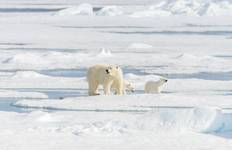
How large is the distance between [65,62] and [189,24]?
14.0 meters

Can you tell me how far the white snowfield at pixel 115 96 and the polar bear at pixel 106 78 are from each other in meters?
0.25

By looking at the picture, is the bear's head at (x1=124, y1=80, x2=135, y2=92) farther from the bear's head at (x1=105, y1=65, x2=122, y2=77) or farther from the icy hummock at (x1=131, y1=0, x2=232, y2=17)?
the icy hummock at (x1=131, y1=0, x2=232, y2=17)

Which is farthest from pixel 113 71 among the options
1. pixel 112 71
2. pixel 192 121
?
pixel 192 121

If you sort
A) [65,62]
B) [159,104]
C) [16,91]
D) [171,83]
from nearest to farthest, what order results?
1. [159,104]
2. [16,91]
3. [171,83]
4. [65,62]

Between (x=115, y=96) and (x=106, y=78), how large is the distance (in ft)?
1.29

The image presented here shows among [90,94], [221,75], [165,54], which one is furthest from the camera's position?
[165,54]

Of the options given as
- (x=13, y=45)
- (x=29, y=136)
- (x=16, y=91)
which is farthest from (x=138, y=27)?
(x=29, y=136)

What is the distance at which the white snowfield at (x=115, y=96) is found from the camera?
20.9 ft

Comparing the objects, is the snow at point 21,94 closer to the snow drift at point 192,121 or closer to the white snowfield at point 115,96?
the white snowfield at point 115,96

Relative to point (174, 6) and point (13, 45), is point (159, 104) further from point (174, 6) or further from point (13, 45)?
point (174, 6)

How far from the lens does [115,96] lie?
368 inches

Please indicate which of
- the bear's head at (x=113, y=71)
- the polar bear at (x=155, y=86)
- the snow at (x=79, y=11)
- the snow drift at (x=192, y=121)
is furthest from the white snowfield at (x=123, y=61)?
the snow at (x=79, y=11)

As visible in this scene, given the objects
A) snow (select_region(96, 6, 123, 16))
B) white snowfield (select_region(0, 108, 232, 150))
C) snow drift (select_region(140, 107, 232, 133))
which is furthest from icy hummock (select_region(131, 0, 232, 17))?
snow drift (select_region(140, 107, 232, 133))

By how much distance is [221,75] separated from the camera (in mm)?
13109
